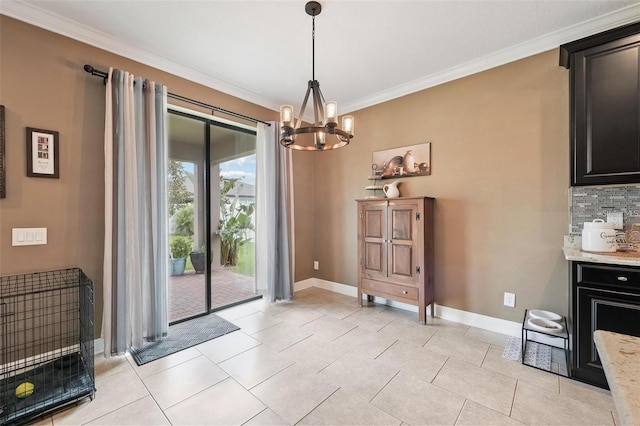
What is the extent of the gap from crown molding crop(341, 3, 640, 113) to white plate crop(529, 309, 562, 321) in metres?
2.35

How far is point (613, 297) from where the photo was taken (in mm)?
1817

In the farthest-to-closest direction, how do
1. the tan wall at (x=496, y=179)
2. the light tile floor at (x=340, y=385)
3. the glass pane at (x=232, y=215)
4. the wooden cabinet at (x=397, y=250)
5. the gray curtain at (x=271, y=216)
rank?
the gray curtain at (x=271, y=216)
the glass pane at (x=232, y=215)
the wooden cabinet at (x=397, y=250)
the tan wall at (x=496, y=179)
the light tile floor at (x=340, y=385)

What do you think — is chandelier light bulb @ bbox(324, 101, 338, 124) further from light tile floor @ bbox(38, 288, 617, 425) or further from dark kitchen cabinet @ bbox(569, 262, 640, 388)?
dark kitchen cabinet @ bbox(569, 262, 640, 388)

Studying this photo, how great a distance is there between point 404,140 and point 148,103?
2776 mm

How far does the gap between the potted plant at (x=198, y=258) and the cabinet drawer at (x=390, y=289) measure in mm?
1951

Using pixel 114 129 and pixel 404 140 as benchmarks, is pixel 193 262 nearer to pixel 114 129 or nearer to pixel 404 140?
pixel 114 129

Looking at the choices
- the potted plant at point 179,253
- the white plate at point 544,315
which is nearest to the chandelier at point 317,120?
the potted plant at point 179,253

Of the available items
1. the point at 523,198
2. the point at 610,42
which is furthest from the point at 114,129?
the point at 610,42

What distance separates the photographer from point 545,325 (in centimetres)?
232

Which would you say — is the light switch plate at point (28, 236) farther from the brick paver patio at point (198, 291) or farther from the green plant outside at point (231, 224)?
the green plant outside at point (231, 224)

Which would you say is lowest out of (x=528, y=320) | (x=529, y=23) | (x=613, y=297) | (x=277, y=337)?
(x=277, y=337)

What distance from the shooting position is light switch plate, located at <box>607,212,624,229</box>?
2.18 meters

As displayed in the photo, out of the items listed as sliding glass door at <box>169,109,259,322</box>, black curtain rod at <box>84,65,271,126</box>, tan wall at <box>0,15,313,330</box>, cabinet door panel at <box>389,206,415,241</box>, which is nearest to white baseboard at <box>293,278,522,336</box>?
cabinet door panel at <box>389,206,415,241</box>

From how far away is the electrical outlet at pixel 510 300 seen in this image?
2.67 metres
